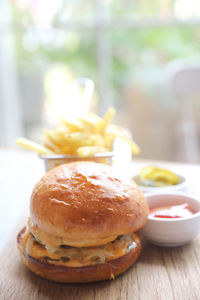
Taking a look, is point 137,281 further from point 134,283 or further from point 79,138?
point 79,138

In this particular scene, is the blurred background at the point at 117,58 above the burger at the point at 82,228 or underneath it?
above

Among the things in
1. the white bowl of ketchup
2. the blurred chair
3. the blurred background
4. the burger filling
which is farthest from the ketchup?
the blurred background

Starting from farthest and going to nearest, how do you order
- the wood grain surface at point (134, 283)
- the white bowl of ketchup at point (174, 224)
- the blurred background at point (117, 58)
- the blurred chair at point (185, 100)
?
the blurred background at point (117, 58)
the blurred chair at point (185, 100)
the white bowl of ketchup at point (174, 224)
the wood grain surface at point (134, 283)

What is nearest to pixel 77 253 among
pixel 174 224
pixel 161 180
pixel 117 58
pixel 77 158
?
pixel 174 224

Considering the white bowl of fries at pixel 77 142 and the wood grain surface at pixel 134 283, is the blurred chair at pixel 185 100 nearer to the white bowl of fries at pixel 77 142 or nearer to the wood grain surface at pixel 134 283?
the white bowl of fries at pixel 77 142

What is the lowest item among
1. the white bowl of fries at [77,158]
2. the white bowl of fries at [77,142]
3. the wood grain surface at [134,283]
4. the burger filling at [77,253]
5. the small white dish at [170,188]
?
the wood grain surface at [134,283]

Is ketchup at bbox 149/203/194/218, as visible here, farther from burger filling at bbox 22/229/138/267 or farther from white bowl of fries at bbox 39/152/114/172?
white bowl of fries at bbox 39/152/114/172

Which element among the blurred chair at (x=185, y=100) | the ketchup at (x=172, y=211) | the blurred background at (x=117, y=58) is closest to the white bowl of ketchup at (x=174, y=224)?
the ketchup at (x=172, y=211)
